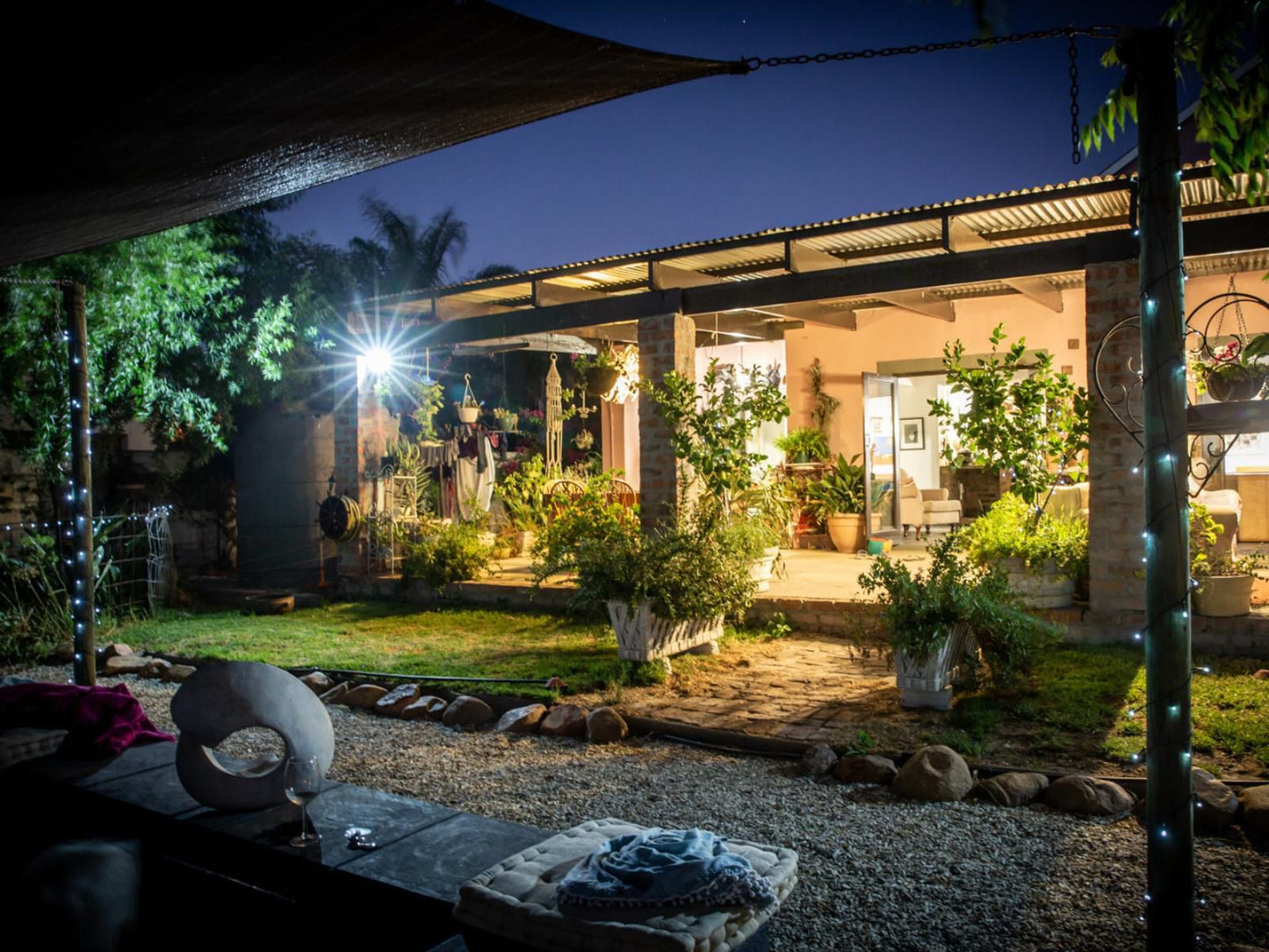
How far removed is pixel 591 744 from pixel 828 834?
5.69 feet

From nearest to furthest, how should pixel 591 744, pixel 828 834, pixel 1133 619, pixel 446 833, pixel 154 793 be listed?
pixel 446 833, pixel 154 793, pixel 828 834, pixel 591 744, pixel 1133 619

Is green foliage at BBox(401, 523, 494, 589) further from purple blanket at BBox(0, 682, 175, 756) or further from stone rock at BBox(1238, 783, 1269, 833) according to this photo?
stone rock at BBox(1238, 783, 1269, 833)

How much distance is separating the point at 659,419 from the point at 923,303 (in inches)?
184

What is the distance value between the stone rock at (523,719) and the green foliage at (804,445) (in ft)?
23.8

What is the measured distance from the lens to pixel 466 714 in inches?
221

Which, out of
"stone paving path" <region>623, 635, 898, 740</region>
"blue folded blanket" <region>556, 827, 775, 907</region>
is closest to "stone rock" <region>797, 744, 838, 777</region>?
"stone paving path" <region>623, 635, 898, 740</region>

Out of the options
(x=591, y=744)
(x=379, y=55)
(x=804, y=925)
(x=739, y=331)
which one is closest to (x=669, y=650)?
(x=591, y=744)

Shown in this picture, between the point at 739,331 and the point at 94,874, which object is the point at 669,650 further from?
the point at 739,331

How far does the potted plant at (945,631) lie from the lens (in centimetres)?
523

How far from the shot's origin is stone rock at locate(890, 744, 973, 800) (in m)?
4.00

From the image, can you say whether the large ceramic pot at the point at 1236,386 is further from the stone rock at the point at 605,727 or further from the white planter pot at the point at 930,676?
the stone rock at the point at 605,727

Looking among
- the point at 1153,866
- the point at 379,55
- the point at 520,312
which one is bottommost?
the point at 1153,866

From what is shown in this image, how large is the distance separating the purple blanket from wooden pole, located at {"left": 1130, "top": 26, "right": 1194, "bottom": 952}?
3.46 meters

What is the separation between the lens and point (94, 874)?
112 inches
